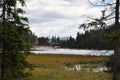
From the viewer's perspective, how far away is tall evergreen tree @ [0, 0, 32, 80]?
2261cm

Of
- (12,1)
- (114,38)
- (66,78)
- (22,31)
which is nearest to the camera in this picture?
(114,38)

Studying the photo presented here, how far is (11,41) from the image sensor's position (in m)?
23.0

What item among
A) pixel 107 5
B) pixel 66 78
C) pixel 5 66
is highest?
pixel 107 5

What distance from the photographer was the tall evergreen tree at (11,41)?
22.6m

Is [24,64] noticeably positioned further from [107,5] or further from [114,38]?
[114,38]

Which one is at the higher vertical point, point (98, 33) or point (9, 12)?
point (9, 12)

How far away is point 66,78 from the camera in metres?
35.8

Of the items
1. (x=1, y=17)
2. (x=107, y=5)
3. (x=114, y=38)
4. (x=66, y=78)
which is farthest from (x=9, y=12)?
(x=66, y=78)

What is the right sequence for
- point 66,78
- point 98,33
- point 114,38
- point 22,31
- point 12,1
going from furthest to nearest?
point 66,78, point 22,31, point 12,1, point 98,33, point 114,38

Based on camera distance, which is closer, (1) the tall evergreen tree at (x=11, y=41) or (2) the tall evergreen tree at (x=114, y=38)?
(2) the tall evergreen tree at (x=114, y=38)

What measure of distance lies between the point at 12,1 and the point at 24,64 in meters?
4.61

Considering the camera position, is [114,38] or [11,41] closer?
[114,38]

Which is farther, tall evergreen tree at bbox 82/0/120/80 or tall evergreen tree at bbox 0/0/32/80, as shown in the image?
tall evergreen tree at bbox 0/0/32/80

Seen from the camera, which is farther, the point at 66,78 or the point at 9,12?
the point at 66,78
